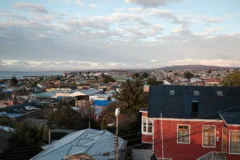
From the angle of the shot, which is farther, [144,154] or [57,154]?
[144,154]

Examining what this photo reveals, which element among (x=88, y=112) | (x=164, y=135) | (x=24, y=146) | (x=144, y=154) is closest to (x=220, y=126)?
(x=164, y=135)

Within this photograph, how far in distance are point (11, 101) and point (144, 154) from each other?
1331 inches

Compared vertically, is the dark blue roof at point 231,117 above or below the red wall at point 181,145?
above

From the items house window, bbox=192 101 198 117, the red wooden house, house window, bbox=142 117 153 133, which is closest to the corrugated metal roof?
house window, bbox=142 117 153 133

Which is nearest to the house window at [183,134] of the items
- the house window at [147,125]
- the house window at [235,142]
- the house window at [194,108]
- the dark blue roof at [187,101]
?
the dark blue roof at [187,101]

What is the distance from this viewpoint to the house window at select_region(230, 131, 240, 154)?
12141 millimetres

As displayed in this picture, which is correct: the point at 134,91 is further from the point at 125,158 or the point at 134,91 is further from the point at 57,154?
the point at 57,154

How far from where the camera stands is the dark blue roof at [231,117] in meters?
12.0

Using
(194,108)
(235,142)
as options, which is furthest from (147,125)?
(235,142)

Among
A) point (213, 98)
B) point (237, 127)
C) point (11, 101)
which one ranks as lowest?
point (11, 101)

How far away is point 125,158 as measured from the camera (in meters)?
13.3

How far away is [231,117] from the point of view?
40.5 feet

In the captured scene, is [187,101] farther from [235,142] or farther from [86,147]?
[86,147]

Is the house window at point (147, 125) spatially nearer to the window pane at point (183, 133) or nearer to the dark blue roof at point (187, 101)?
the dark blue roof at point (187, 101)
